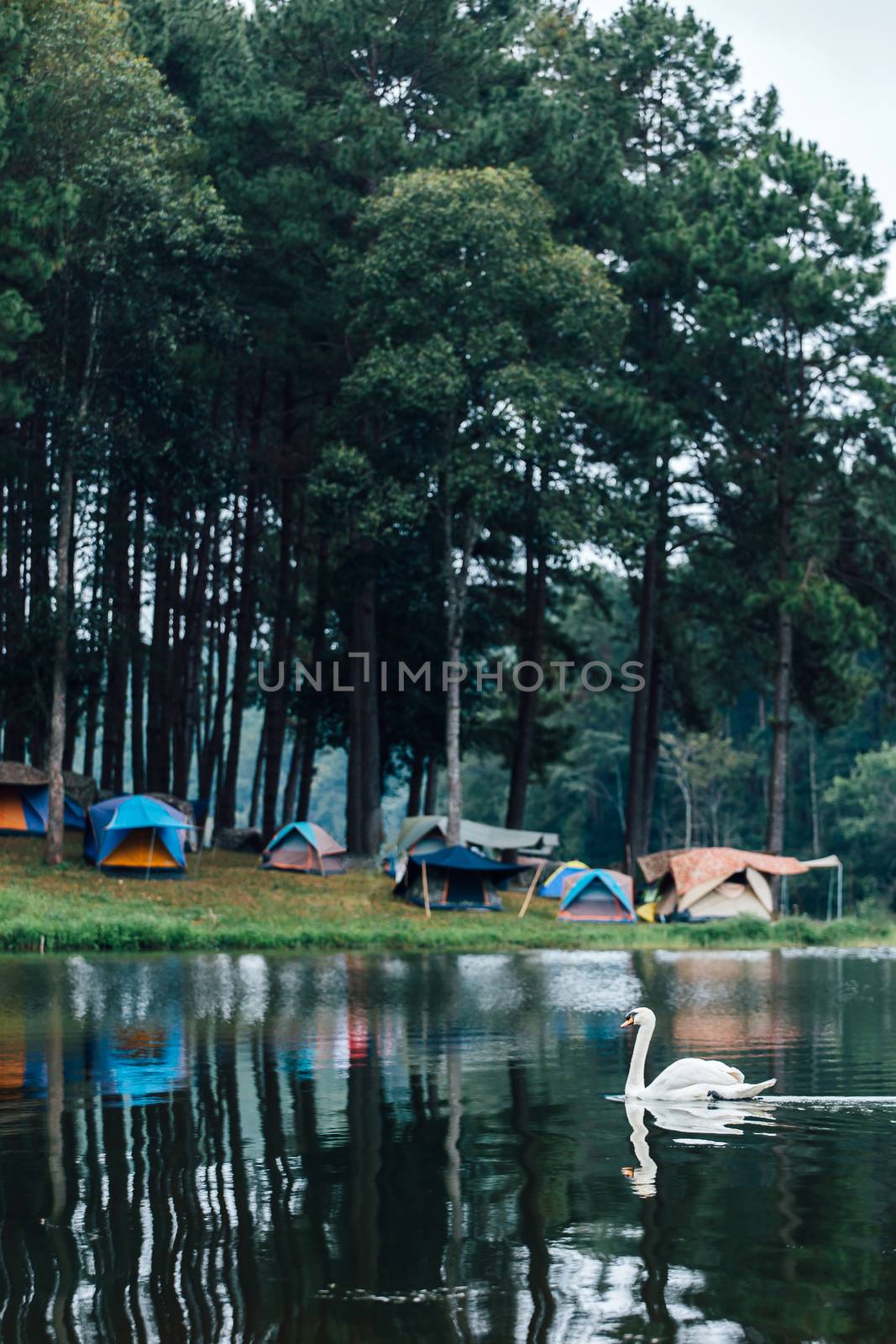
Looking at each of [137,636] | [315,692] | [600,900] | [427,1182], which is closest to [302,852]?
[600,900]

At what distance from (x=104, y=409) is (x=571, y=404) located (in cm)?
1357

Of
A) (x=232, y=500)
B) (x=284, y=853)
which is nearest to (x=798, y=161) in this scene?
(x=232, y=500)

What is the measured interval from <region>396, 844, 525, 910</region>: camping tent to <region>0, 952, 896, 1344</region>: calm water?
2075cm

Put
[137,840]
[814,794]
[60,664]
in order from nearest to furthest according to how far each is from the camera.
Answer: [60,664], [137,840], [814,794]

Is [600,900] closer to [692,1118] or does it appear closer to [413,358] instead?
[413,358]

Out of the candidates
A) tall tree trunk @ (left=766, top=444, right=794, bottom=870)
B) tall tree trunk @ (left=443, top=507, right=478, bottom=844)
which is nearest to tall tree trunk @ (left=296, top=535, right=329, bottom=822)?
tall tree trunk @ (left=443, top=507, right=478, bottom=844)

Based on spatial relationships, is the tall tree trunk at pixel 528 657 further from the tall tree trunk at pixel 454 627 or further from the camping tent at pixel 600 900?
the camping tent at pixel 600 900

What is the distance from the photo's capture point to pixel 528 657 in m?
50.8

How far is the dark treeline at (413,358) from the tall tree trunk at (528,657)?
0.44 feet

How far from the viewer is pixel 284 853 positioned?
153ft

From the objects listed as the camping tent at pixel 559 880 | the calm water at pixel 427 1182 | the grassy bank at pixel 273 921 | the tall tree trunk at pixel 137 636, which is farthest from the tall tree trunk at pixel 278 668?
the calm water at pixel 427 1182

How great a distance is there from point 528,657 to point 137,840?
14.5 meters

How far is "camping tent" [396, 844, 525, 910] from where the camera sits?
41562 millimetres

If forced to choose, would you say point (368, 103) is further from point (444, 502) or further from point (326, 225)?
point (444, 502)
